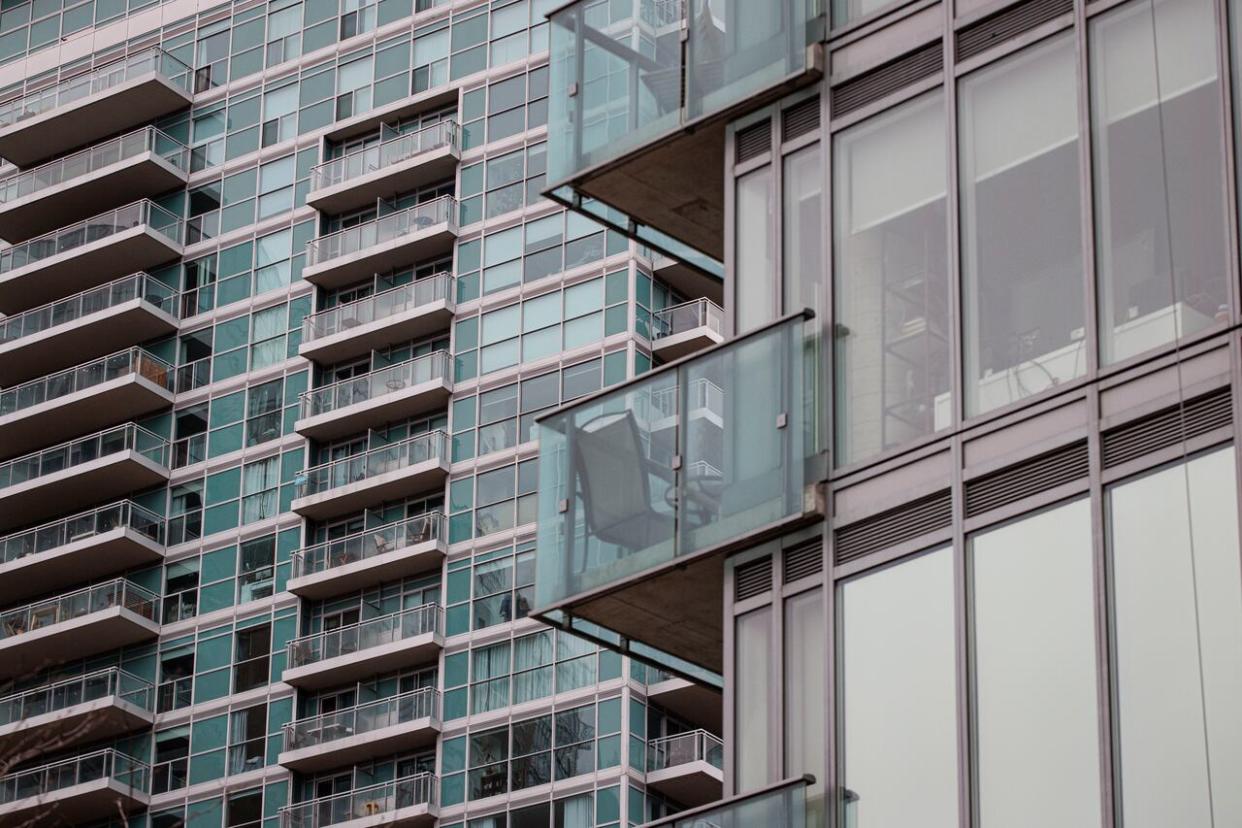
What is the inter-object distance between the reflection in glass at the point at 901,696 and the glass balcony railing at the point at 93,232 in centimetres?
6367

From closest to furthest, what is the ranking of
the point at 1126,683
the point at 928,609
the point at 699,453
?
the point at 1126,683
the point at 928,609
the point at 699,453

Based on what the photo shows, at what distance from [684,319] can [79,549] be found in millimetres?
19018

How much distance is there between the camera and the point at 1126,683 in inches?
621

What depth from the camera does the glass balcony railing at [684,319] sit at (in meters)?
67.4

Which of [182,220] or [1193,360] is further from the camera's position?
[182,220]

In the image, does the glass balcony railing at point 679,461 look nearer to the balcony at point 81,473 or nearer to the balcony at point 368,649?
the balcony at point 368,649

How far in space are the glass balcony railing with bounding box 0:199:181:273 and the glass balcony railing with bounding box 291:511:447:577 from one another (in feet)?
42.3

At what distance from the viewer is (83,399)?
77312 mm

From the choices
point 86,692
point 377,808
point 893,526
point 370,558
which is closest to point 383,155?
point 370,558

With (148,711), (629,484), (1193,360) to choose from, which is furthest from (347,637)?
(1193,360)

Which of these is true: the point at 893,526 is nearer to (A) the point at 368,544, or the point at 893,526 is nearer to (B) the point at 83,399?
(A) the point at 368,544

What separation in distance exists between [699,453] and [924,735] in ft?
11.0

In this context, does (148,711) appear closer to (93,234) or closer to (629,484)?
(93,234)

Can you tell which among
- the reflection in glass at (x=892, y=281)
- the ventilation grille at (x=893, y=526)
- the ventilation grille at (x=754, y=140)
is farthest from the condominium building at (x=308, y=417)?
Result: the ventilation grille at (x=893, y=526)
